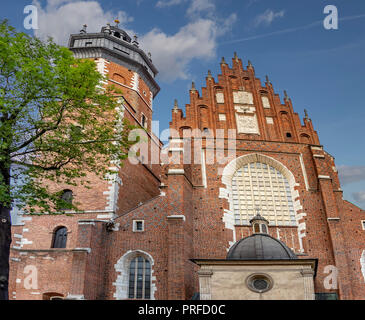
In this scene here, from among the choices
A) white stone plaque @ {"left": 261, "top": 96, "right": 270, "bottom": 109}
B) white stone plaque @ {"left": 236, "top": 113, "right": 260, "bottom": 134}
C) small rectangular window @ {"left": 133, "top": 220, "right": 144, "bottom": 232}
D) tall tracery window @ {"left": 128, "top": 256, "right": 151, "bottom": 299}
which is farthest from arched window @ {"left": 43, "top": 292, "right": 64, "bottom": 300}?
white stone plaque @ {"left": 261, "top": 96, "right": 270, "bottom": 109}

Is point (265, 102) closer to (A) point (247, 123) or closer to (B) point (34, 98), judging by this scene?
(A) point (247, 123)

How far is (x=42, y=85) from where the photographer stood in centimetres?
1036

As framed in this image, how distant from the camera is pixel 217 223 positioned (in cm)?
1781

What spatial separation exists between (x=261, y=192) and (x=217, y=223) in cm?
341

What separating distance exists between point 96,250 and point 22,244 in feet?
15.5

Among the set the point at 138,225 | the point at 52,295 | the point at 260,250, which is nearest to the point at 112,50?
the point at 138,225

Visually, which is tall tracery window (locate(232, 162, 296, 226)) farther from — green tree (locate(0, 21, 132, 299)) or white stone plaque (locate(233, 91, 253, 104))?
green tree (locate(0, 21, 132, 299))

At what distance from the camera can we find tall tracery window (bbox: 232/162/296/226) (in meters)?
18.8

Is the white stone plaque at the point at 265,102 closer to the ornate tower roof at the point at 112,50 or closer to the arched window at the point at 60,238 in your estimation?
the ornate tower roof at the point at 112,50

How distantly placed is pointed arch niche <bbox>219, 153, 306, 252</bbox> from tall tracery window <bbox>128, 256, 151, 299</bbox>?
4611mm

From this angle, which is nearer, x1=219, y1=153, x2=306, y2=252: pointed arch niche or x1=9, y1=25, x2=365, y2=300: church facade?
x1=9, y1=25, x2=365, y2=300: church facade

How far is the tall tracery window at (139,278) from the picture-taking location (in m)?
16.0

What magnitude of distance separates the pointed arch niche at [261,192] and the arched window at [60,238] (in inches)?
326
